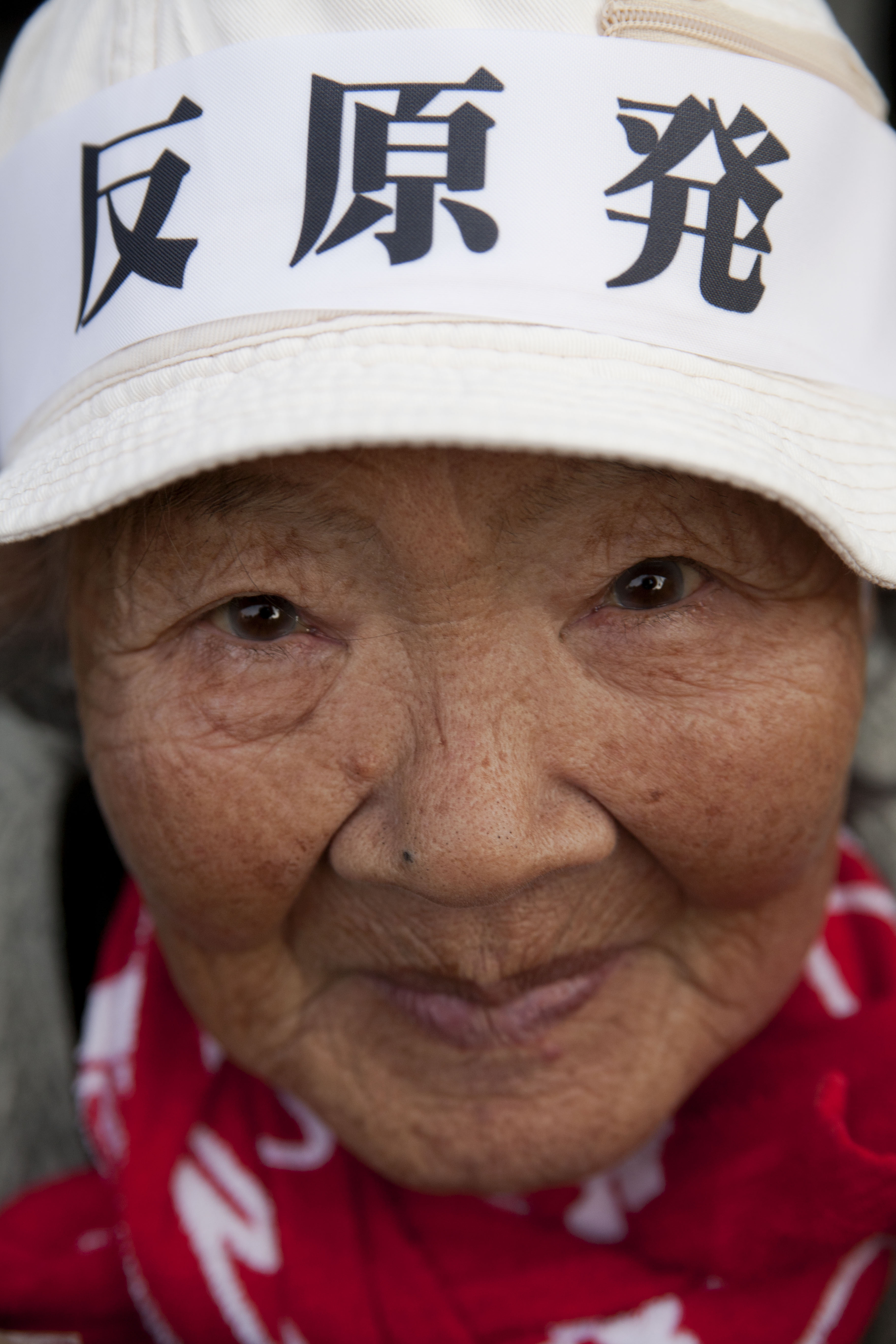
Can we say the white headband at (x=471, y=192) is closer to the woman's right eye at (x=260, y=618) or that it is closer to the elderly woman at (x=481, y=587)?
the elderly woman at (x=481, y=587)

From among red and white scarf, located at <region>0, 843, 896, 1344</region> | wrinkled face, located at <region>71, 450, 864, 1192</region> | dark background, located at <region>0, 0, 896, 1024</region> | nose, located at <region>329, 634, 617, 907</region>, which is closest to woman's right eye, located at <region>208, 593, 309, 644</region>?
wrinkled face, located at <region>71, 450, 864, 1192</region>

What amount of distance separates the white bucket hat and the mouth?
520mm

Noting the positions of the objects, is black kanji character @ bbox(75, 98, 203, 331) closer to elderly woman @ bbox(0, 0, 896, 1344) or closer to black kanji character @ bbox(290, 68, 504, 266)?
elderly woman @ bbox(0, 0, 896, 1344)

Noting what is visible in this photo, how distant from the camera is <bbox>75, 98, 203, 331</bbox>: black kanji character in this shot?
938 millimetres

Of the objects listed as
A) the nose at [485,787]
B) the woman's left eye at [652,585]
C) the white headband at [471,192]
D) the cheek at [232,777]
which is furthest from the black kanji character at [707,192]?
the cheek at [232,777]

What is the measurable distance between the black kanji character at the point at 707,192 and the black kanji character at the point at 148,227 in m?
0.37

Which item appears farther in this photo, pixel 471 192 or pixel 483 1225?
pixel 483 1225

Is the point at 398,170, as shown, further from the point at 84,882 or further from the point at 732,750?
the point at 84,882

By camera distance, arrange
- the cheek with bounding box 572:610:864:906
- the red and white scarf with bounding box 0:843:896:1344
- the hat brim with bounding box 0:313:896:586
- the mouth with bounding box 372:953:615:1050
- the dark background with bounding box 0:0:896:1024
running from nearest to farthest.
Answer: the hat brim with bounding box 0:313:896:586 → the cheek with bounding box 572:610:864:906 → the mouth with bounding box 372:953:615:1050 → the red and white scarf with bounding box 0:843:896:1344 → the dark background with bounding box 0:0:896:1024

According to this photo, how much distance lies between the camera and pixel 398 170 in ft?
2.90

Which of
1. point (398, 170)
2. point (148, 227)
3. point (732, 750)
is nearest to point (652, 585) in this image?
point (732, 750)

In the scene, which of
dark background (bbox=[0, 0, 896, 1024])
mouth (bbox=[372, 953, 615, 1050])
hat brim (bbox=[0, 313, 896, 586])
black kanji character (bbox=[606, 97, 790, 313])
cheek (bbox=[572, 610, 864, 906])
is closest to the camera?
hat brim (bbox=[0, 313, 896, 586])

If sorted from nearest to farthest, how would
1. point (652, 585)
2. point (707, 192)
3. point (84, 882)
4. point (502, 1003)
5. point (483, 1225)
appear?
point (707, 192) → point (652, 585) → point (502, 1003) → point (483, 1225) → point (84, 882)

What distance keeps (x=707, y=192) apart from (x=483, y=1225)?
1177 millimetres
